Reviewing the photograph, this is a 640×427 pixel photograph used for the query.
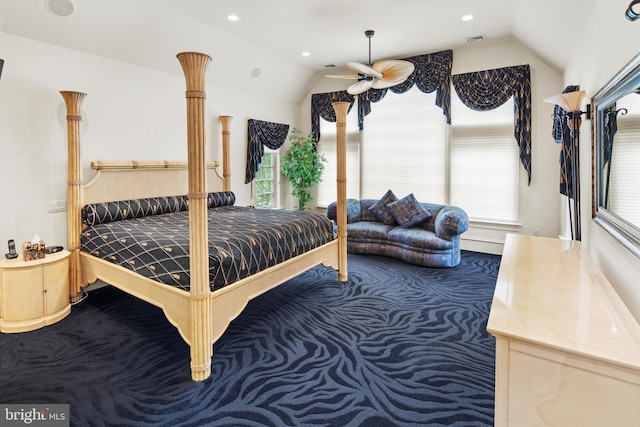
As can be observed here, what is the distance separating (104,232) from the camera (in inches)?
133

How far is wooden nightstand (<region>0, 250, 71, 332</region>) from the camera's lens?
2.97 metres

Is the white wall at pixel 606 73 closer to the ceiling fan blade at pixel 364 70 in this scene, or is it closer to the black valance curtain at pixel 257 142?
the ceiling fan blade at pixel 364 70

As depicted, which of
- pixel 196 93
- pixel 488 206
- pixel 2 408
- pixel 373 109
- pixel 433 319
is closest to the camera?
pixel 2 408

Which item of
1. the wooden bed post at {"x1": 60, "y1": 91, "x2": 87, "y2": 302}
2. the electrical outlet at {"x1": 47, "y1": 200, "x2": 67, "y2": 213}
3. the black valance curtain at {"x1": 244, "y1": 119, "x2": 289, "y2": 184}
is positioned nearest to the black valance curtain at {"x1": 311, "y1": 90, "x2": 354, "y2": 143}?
the black valance curtain at {"x1": 244, "y1": 119, "x2": 289, "y2": 184}

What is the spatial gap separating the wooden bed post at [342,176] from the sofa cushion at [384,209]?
5.39 ft

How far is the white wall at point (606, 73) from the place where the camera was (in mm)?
1796

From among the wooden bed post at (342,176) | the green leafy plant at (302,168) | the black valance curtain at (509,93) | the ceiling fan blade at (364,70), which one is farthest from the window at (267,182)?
the black valance curtain at (509,93)

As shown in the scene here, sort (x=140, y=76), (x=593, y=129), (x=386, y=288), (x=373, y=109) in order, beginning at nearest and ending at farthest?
(x=593, y=129) → (x=386, y=288) → (x=140, y=76) → (x=373, y=109)

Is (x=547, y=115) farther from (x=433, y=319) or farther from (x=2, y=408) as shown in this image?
(x=2, y=408)

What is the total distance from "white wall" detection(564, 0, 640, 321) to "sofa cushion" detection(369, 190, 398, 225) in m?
2.75

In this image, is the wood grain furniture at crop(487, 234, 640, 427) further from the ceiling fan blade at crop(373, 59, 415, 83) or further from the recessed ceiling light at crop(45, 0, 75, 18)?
the recessed ceiling light at crop(45, 0, 75, 18)

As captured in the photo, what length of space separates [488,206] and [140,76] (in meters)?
5.27

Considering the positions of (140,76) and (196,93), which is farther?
(140,76)

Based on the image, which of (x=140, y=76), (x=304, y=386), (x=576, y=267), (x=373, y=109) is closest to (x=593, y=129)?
(x=576, y=267)
